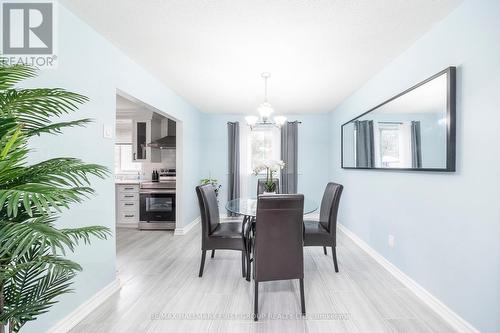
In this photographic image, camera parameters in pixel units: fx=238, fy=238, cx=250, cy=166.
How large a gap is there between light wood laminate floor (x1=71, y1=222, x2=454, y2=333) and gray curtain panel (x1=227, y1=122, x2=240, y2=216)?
7.29 feet

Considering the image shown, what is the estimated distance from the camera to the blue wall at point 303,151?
534cm

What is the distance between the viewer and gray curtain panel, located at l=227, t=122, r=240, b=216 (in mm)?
5223

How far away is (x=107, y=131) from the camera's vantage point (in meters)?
2.20

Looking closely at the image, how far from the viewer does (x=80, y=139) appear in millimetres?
1894

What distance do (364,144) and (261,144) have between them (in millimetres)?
2480

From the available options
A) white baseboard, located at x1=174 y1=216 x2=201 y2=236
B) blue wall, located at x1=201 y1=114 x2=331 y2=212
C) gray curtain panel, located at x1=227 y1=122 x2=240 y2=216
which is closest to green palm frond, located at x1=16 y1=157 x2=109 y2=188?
white baseboard, located at x1=174 y1=216 x2=201 y2=236

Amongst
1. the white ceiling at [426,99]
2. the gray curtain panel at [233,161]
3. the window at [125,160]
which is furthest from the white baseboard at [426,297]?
the window at [125,160]

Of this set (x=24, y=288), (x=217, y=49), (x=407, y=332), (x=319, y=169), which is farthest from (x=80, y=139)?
(x=319, y=169)

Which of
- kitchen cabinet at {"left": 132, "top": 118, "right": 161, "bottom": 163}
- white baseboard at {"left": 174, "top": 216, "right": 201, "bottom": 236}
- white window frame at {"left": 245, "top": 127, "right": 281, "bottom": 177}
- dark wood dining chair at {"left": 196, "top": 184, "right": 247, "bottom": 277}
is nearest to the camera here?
dark wood dining chair at {"left": 196, "top": 184, "right": 247, "bottom": 277}

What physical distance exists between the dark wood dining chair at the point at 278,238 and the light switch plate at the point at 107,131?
1.53 m

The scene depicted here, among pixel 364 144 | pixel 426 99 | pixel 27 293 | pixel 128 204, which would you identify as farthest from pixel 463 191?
pixel 128 204

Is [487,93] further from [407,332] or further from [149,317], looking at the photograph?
[149,317]

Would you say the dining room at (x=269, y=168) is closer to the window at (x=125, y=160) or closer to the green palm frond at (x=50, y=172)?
the green palm frond at (x=50, y=172)

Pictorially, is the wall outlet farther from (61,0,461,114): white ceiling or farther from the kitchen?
the kitchen
